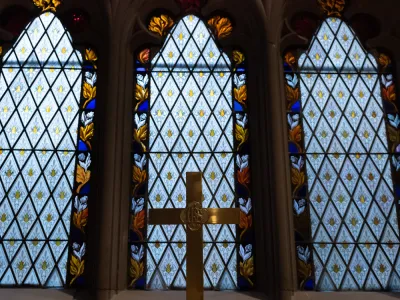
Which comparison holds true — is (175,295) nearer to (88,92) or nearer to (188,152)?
(188,152)

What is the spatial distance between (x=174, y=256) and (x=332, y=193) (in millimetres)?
1381

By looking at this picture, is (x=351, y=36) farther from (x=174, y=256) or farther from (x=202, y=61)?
(x=174, y=256)

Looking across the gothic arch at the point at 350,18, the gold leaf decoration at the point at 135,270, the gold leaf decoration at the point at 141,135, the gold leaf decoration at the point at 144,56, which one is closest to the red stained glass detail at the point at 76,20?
the gold leaf decoration at the point at 144,56

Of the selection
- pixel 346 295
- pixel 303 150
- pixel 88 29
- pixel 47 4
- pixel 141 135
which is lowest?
pixel 346 295

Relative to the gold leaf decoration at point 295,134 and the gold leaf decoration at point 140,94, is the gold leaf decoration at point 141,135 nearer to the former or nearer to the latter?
the gold leaf decoration at point 140,94

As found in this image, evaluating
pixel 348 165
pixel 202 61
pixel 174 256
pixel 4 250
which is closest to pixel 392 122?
pixel 348 165

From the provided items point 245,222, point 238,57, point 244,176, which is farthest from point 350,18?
point 245,222

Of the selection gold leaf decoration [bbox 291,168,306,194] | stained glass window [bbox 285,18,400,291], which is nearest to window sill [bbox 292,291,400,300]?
stained glass window [bbox 285,18,400,291]

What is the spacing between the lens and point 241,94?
5203mm

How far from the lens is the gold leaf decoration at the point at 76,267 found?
4.58m

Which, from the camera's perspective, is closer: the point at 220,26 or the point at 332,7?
the point at 220,26

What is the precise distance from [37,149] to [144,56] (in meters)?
1.25

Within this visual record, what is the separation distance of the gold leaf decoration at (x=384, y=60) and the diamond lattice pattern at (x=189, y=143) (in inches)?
55.2

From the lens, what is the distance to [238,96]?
5.20 metres
